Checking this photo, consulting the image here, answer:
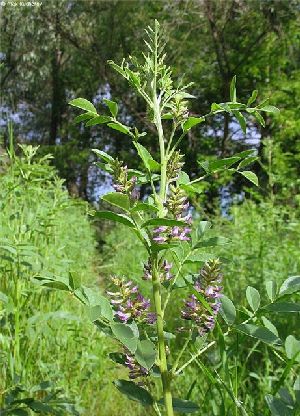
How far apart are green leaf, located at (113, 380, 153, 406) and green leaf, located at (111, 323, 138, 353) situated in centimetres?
15

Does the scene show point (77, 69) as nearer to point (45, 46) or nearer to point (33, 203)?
point (45, 46)

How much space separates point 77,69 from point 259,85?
7.96 metres

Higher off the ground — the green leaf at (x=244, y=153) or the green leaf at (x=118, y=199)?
the green leaf at (x=244, y=153)

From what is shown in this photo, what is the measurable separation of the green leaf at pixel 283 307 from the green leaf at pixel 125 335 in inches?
11.5

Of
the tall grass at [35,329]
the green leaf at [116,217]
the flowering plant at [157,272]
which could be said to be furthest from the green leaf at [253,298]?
the tall grass at [35,329]

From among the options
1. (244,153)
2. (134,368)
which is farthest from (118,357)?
(244,153)

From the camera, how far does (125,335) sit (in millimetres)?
963

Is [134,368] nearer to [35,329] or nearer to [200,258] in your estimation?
[200,258]

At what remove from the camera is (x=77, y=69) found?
22469mm

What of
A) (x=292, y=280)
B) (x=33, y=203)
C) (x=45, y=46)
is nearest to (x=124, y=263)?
(x=33, y=203)

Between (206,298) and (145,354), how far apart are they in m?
0.20

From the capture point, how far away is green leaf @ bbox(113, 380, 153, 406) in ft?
3.51

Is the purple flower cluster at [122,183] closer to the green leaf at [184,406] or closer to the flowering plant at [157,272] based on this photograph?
the flowering plant at [157,272]

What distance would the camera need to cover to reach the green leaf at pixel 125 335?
0.94 meters
